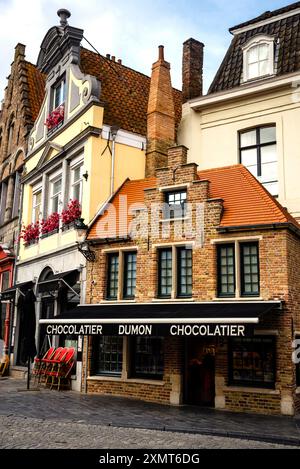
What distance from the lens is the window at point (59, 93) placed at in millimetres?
20797

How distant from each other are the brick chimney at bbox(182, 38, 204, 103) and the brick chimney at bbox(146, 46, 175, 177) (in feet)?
2.44

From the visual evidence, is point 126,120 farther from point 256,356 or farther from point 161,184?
point 256,356

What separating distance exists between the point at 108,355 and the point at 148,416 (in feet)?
13.7

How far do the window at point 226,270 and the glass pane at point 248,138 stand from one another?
186 inches

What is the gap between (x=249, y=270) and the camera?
13.1 m

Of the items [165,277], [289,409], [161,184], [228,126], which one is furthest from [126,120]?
[289,409]

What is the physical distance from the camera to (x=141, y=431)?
9.78 metres

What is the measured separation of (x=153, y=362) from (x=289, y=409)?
3.94 metres

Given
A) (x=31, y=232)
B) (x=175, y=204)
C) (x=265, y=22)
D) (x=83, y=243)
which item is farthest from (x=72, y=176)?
(x=265, y=22)

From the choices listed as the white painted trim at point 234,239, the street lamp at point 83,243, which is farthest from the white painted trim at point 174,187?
the street lamp at point 83,243

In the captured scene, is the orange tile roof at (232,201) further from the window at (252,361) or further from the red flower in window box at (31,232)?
the red flower in window box at (31,232)

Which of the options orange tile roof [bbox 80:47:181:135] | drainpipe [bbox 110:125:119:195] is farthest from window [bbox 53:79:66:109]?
drainpipe [bbox 110:125:119:195]

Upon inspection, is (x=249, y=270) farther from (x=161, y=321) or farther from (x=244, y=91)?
(x=244, y=91)

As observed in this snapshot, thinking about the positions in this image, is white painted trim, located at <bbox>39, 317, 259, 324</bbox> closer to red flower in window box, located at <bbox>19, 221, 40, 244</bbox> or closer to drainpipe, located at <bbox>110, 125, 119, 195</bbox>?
drainpipe, located at <bbox>110, 125, 119, 195</bbox>
